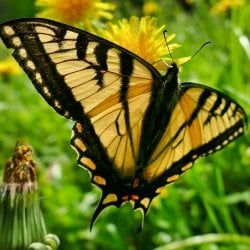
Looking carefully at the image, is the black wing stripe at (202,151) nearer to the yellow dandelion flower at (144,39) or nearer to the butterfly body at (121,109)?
the butterfly body at (121,109)

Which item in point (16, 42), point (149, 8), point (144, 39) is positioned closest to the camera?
point (16, 42)

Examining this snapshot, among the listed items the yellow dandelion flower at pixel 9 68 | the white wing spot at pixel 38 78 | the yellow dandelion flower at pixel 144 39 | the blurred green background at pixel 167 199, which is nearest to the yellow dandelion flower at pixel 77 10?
the yellow dandelion flower at pixel 144 39

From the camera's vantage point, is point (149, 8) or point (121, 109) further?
point (149, 8)

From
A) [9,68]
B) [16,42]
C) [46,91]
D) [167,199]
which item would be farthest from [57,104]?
[9,68]

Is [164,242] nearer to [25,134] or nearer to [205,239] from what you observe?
[205,239]

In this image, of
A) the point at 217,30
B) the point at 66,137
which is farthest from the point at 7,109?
the point at 217,30

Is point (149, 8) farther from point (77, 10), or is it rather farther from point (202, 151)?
point (202, 151)

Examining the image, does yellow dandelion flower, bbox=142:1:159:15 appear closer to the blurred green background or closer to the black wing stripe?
the blurred green background
